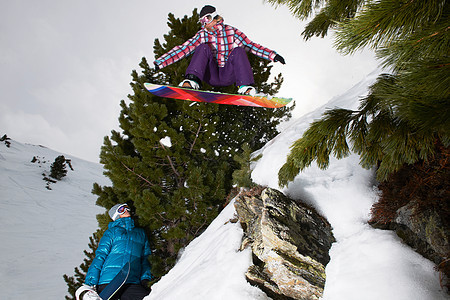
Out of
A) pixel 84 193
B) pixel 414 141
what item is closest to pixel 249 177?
pixel 414 141

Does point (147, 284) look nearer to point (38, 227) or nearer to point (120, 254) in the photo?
point (120, 254)

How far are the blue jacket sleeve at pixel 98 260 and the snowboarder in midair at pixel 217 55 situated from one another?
10.4ft

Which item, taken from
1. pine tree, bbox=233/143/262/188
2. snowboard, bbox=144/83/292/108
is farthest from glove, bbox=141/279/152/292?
snowboard, bbox=144/83/292/108

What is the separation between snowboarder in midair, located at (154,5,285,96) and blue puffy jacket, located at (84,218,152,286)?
2.96 m

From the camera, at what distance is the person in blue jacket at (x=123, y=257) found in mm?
3676

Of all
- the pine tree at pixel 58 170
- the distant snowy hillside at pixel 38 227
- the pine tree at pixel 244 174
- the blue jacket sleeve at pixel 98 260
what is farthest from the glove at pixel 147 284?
the pine tree at pixel 58 170

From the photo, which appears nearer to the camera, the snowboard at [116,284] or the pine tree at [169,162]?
the snowboard at [116,284]

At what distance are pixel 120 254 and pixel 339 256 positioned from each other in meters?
3.60

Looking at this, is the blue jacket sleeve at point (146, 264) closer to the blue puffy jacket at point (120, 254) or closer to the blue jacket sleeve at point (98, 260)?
the blue puffy jacket at point (120, 254)

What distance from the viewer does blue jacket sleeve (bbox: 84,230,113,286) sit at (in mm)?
3591

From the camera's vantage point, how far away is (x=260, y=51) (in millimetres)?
3938

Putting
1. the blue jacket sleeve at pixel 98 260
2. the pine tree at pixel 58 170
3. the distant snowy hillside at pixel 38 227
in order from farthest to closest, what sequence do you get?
the pine tree at pixel 58 170
the distant snowy hillside at pixel 38 227
the blue jacket sleeve at pixel 98 260

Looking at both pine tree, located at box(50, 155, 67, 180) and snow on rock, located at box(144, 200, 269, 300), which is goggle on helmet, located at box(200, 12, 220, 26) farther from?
pine tree, located at box(50, 155, 67, 180)

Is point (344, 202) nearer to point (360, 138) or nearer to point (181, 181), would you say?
point (360, 138)
